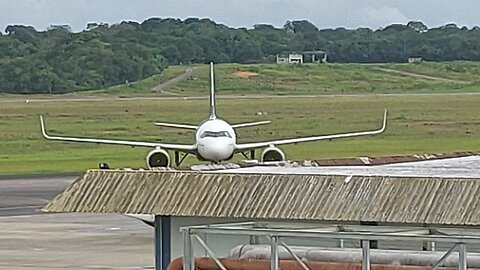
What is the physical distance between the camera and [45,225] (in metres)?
51.4

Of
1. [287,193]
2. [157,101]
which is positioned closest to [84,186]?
[287,193]

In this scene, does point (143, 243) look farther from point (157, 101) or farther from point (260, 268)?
point (157, 101)

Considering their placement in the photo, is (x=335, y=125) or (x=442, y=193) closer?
(x=442, y=193)

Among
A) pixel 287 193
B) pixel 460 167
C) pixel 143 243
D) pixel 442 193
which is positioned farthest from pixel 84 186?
pixel 143 243

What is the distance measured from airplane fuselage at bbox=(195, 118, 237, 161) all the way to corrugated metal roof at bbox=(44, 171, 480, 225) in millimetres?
40684

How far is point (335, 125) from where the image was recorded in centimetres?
12619

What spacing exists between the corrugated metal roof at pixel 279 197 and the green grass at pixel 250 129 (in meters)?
61.6

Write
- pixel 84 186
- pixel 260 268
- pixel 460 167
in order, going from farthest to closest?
pixel 460 167, pixel 84 186, pixel 260 268

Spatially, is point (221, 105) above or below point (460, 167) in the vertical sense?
below

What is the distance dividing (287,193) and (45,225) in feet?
A: 113

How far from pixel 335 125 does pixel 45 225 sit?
250 ft

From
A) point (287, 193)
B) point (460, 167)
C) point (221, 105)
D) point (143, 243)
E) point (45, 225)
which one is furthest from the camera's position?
point (221, 105)

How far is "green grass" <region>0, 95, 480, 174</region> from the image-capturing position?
301 feet

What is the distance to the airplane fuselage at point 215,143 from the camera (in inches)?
2357
